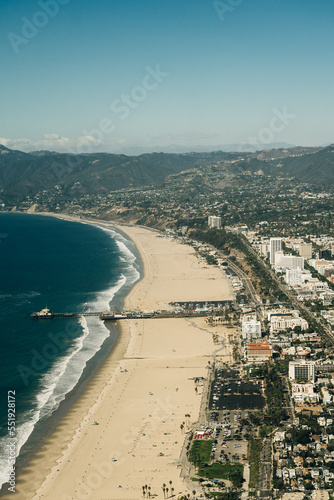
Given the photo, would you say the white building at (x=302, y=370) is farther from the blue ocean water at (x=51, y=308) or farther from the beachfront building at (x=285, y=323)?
the blue ocean water at (x=51, y=308)

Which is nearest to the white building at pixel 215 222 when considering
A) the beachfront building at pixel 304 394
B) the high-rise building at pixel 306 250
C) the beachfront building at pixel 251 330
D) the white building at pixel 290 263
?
the high-rise building at pixel 306 250

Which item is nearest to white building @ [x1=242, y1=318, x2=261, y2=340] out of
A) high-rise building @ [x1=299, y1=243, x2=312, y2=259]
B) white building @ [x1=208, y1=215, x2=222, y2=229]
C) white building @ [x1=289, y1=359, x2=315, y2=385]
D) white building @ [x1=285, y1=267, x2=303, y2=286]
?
white building @ [x1=289, y1=359, x2=315, y2=385]

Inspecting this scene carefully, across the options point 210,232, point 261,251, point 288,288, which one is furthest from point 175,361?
point 210,232

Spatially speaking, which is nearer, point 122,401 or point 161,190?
point 122,401

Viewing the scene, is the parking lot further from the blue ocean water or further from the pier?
the pier

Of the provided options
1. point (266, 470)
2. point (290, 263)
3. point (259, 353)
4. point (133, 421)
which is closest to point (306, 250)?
point (290, 263)

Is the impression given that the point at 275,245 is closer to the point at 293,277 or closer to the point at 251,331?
the point at 293,277

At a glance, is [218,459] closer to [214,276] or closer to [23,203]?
[214,276]
